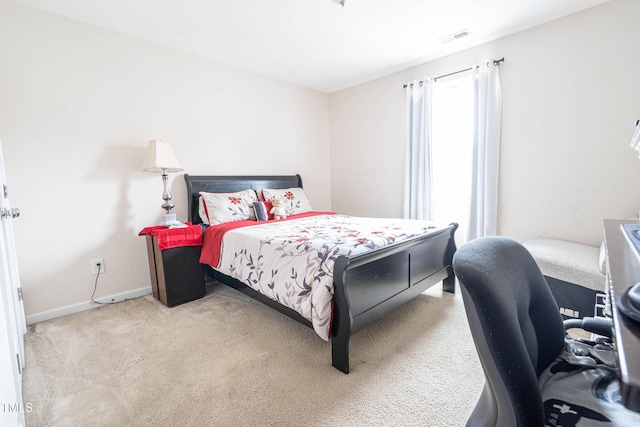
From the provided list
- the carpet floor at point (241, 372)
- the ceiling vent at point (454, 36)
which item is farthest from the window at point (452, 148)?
the carpet floor at point (241, 372)

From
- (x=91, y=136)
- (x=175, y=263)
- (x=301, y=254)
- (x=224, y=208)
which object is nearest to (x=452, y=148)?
(x=301, y=254)

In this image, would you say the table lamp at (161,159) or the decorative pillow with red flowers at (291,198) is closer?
the table lamp at (161,159)

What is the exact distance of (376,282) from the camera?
5.93 ft

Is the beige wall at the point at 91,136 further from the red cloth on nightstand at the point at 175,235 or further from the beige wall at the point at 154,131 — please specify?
the red cloth on nightstand at the point at 175,235

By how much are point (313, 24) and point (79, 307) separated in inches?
128

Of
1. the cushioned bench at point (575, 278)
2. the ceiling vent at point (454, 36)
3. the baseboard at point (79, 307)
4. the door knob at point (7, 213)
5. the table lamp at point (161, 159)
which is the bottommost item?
the baseboard at point (79, 307)

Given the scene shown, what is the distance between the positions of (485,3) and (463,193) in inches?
70.2

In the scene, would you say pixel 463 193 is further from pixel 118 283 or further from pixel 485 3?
pixel 118 283

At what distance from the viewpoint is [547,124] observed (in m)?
2.63

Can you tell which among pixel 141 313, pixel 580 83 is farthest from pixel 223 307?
pixel 580 83

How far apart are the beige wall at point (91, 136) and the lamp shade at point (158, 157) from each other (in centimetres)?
28

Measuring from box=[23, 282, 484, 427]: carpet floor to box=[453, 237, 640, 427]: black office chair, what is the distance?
68 centimetres

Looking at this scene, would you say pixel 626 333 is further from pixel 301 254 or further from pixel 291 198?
pixel 291 198

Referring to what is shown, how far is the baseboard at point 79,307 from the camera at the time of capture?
2.30m
